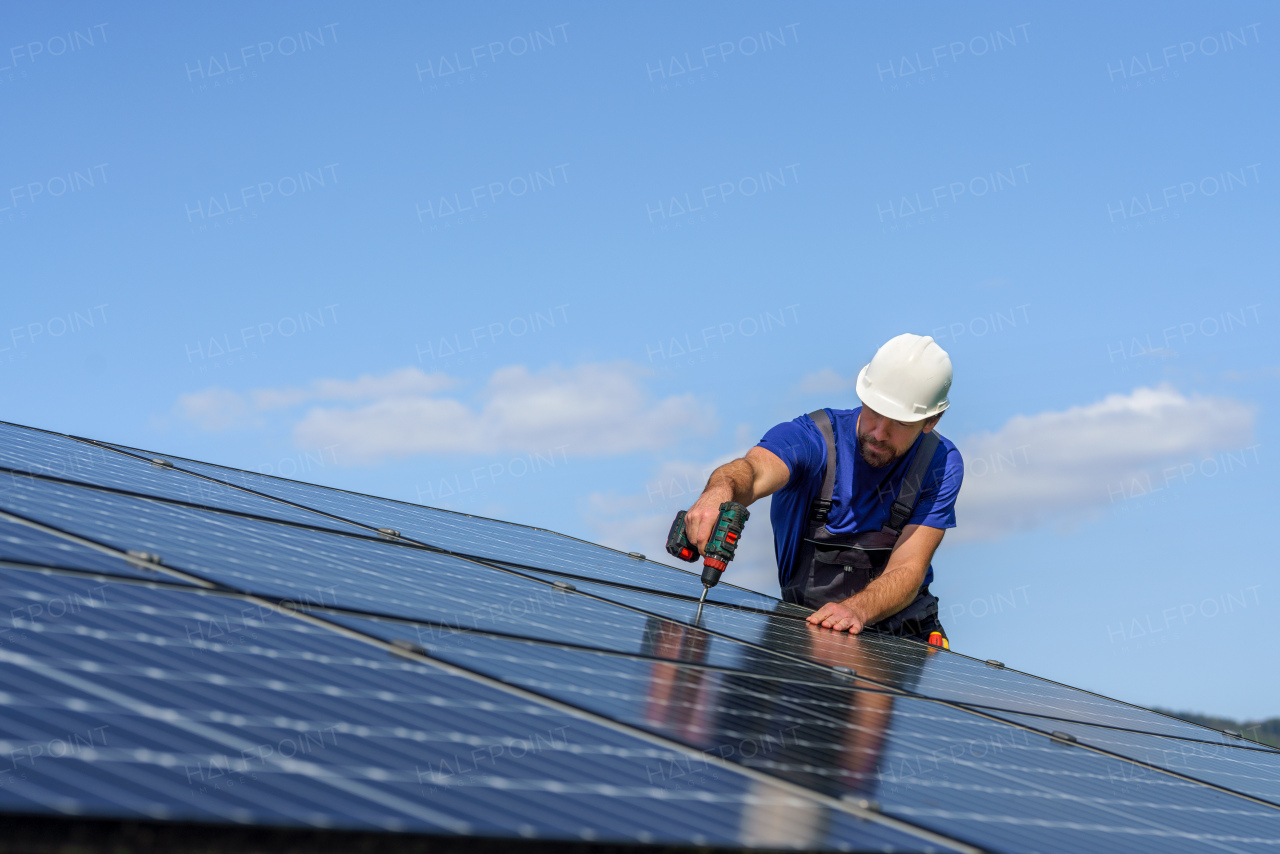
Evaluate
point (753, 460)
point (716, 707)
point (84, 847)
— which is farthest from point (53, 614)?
point (753, 460)

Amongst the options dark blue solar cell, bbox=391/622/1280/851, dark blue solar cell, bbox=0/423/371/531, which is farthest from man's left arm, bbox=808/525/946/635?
dark blue solar cell, bbox=0/423/371/531

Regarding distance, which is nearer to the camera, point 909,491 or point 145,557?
point 145,557

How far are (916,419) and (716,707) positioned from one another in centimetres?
508

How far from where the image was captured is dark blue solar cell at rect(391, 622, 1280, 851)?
11.3 feet

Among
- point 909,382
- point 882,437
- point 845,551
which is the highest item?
point 909,382

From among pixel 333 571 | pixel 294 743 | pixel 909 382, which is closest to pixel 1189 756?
pixel 909 382

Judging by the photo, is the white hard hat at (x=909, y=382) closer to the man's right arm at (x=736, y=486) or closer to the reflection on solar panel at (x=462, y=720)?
the man's right arm at (x=736, y=486)

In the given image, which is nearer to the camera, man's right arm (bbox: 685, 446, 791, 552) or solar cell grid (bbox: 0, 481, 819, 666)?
solar cell grid (bbox: 0, 481, 819, 666)

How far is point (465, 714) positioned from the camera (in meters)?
3.06

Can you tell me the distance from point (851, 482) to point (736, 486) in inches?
46.3

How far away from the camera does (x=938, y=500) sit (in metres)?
8.95

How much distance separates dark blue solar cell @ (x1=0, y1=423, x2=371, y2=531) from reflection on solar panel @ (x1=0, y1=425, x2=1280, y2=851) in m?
0.09

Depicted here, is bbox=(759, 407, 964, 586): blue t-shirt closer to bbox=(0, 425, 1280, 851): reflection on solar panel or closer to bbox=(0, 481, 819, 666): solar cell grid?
bbox=(0, 425, 1280, 851): reflection on solar panel

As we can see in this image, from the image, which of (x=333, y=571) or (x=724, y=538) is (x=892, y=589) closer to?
(x=724, y=538)
